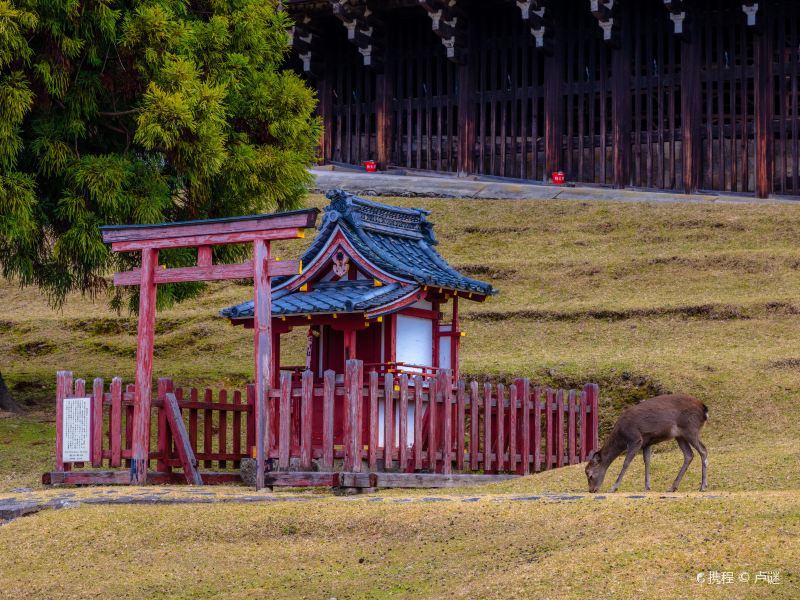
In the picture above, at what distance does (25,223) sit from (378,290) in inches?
277

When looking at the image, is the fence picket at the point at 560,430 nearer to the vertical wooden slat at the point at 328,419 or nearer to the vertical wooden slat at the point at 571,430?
the vertical wooden slat at the point at 571,430

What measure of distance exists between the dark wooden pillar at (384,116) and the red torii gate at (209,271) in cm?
2296

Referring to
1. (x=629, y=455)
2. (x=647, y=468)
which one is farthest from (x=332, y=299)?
(x=647, y=468)

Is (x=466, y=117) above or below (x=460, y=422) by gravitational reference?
above

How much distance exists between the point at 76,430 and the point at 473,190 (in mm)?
22347

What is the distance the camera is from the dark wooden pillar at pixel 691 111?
114ft

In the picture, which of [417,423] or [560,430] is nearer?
[417,423]

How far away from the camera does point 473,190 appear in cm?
3700

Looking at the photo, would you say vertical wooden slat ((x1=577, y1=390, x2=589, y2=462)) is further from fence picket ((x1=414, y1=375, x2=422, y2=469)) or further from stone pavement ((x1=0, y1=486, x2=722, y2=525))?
stone pavement ((x1=0, y1=486, x2=722, y2=525))

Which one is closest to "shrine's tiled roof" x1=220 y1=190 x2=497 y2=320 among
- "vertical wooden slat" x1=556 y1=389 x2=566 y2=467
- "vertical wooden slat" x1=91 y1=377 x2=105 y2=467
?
"vertical wooden slat" x1=556 y1=389 x2=566 y2=467

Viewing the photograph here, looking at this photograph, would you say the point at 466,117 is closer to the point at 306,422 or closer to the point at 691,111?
the point at 691,111

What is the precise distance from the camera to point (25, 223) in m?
20.6

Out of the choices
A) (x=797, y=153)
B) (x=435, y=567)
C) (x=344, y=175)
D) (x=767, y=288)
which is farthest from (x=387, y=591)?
(x=344, y=175)

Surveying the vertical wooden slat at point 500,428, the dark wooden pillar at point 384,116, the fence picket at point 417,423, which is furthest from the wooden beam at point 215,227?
the dark wooden pillar at point 384,116
